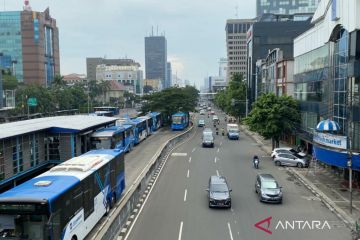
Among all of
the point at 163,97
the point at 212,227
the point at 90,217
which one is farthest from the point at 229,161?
the point at 163,97

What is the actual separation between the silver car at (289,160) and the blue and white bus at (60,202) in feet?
75.2

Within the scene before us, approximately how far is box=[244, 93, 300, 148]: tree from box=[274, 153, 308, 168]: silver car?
4507 millimetres

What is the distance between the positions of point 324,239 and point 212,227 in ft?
19.0

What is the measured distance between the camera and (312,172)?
36688 millimetres

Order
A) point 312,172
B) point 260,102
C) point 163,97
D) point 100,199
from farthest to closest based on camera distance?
point 163,97, point 260,102, point 312,172, point 100,199

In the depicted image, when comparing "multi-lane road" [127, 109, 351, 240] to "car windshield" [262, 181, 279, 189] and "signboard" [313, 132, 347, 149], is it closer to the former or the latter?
"car windshield" [262, 181, 279, 189]

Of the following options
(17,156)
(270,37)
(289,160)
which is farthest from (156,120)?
(17,156)

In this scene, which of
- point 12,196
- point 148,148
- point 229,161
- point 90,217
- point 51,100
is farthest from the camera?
point 51,100

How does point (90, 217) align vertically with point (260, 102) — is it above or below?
below

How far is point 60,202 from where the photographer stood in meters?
14.9

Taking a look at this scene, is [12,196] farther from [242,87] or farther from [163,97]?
[242,87]

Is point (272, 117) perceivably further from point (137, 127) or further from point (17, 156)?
point (17, 156)

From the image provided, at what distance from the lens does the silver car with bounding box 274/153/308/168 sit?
3959 centimetres

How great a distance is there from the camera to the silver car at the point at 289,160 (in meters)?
39.6
